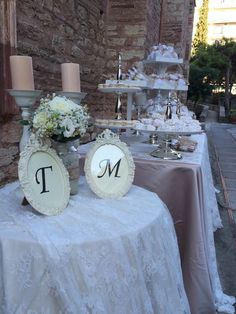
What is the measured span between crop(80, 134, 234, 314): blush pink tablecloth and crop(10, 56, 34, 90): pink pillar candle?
899 mm

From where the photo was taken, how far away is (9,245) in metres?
0.97

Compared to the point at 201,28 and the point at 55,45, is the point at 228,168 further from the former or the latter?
the point at 201,28

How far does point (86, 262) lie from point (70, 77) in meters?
0.75

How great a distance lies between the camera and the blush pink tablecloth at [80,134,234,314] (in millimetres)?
1729

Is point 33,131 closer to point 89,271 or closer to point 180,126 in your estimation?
point 89,271

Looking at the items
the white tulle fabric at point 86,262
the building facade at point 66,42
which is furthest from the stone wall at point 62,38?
the white tulle fabric at point 86,262

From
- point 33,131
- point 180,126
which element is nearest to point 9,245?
point 33,131

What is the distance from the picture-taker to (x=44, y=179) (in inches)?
45.0

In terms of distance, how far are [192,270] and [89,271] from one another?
3.11 ft

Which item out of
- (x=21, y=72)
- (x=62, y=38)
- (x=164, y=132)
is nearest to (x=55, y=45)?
(x=62, y=38)

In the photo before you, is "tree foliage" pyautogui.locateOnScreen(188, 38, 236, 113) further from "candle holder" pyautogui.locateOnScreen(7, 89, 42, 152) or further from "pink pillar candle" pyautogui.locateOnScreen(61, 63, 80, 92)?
"candle holder" pyautogui.locateOnScreen(7, 89, 42, 152)

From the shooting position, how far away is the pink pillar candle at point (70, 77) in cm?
132

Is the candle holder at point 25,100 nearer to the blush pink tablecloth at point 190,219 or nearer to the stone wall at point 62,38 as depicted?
the blush pink tablecloth at point 190,219

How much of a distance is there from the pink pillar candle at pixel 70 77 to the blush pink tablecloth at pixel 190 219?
2.36ft
